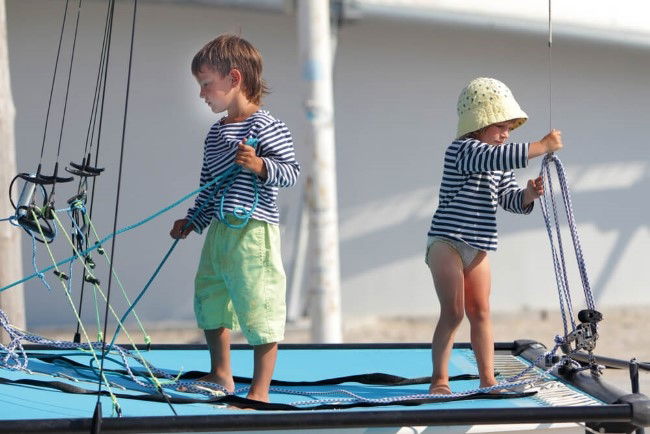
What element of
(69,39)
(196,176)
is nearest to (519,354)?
(196,176)

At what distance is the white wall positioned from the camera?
811cm

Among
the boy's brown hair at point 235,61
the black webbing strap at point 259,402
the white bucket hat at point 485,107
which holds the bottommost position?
the black webbing strap at point 259,402

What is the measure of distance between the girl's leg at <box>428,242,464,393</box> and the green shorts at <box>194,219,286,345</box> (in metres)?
0.49

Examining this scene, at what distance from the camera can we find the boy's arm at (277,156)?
3613 mm

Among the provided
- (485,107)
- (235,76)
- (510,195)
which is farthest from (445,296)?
(235,76)

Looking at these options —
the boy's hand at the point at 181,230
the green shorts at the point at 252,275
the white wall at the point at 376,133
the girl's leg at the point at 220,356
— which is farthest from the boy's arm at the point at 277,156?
the white wall at the point at 376,133

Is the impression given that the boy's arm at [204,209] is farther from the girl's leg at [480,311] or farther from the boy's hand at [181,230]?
the girl's leg at [480,311]

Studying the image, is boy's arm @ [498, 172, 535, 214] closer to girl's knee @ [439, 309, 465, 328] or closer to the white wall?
girl's knee @ [439, 309, 465, 328]

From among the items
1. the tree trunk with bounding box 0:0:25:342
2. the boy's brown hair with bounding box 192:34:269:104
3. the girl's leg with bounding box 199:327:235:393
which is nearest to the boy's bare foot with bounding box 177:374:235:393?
the girl's leg with bounding box 199:327:235:393

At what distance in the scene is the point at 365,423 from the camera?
309 centimetres

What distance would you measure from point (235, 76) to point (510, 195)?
97cm

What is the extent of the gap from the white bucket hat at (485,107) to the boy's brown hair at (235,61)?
67 cm

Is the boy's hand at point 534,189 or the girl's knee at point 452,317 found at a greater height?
the boy's hand at point 534,189

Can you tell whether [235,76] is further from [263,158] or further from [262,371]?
[262,371]
